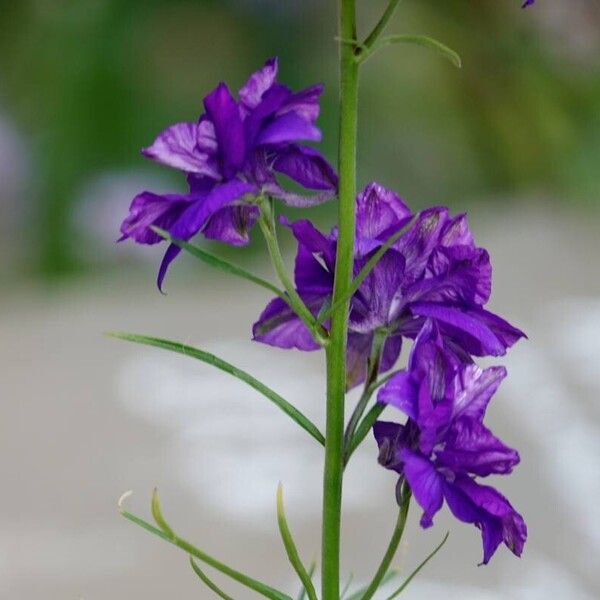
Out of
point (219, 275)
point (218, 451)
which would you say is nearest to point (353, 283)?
point (218, 451)

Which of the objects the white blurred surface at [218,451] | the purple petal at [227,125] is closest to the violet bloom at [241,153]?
the purple petal at [227,125]

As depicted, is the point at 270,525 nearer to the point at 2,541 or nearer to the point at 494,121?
the point at 2,541

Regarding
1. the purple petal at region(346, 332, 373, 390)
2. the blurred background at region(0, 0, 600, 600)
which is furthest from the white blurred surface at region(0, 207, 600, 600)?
the purple petal at region(346, 332, 373, 390)

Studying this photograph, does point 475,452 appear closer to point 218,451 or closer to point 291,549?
point 291,549

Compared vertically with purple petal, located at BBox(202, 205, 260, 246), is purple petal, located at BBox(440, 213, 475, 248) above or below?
above

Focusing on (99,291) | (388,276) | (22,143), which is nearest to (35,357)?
(99,291)

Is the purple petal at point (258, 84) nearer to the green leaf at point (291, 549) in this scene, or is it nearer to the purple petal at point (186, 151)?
the purple petal at point (186, 151)

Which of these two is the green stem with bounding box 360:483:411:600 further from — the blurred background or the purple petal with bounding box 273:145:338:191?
the blurred background
